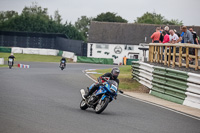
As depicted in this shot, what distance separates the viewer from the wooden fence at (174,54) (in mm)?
16156

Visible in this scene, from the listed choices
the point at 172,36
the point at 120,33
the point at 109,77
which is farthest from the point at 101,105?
the point at 120,33

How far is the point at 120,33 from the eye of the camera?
81.7 meters

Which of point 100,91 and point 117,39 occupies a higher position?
point 117,39

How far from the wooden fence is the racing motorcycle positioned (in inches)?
199

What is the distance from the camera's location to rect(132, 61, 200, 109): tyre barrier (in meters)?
15.4

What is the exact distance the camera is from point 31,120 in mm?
9656

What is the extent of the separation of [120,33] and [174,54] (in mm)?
63987

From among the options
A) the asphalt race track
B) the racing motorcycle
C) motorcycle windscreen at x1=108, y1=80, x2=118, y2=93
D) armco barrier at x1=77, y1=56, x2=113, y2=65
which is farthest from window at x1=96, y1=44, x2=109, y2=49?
motorcycle windscreen at x1=108, y1=80, x2=118, y2=93

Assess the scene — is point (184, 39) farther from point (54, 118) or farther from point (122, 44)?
point (122, 44)

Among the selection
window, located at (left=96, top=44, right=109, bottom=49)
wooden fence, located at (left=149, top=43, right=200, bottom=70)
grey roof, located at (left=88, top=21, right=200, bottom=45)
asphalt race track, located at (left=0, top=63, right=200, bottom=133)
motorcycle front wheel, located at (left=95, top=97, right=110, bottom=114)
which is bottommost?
asphalt race track, located at (left=0, top=63, right=200, bottom=133)

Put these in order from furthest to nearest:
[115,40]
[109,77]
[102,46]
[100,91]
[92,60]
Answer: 1. [115,40]
2. [102,46]
3. [92,60]
4. [109,77]
5. [100,91]

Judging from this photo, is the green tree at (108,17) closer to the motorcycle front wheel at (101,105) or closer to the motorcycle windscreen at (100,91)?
the motorcycle windscreen at (100,91)

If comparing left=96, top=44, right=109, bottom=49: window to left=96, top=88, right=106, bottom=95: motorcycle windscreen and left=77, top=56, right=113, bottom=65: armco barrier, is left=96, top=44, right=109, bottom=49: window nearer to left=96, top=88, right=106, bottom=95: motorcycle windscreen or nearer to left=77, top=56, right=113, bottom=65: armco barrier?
left=77, top=56, right=113, bottom=65: armco barrier

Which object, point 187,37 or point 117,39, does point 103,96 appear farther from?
point 117,39
